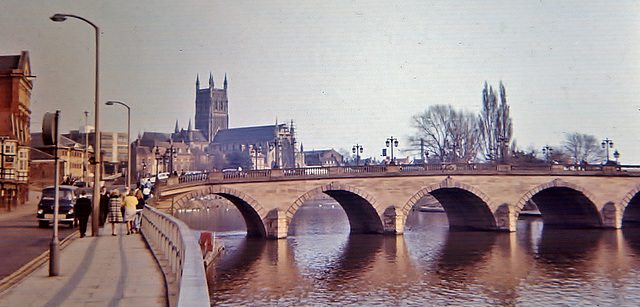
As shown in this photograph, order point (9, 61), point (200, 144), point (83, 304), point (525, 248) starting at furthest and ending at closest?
point (200, 144)
point (9, 61)
point (525, 248)
point (83, 304)

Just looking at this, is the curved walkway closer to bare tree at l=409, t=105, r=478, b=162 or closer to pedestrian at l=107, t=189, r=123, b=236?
pedestrian at l=107, t=189, r=123, b=236

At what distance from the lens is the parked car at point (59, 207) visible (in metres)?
25.1

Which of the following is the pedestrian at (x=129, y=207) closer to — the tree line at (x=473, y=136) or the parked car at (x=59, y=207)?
the parked car at (x=59, y=207)

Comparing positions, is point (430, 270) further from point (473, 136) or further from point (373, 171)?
point (473, 136)

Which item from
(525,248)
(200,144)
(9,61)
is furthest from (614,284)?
(200,144)

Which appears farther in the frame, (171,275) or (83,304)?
(171,275)

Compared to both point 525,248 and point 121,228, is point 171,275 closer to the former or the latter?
point 121,228

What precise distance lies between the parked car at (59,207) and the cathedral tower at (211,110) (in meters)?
152

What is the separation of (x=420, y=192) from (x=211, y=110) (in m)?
141

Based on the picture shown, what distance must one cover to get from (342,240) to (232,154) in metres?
119

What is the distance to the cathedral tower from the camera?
17962 cm

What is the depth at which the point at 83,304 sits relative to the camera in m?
9.20

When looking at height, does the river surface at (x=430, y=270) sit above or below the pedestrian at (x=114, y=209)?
below

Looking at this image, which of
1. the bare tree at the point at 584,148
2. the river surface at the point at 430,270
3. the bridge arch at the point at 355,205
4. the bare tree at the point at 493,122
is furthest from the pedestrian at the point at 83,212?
the bare tree at the point at 584,148
